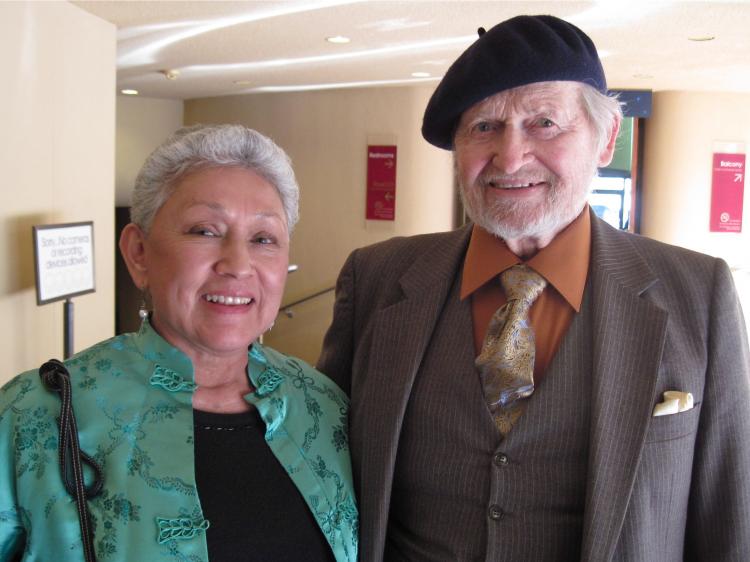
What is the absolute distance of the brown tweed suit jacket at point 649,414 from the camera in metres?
1.47

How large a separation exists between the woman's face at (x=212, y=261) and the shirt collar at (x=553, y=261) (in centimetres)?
48

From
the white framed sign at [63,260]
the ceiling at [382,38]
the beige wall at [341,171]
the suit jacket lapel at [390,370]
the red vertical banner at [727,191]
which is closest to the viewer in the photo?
the suit jacket lapel at [390,370]

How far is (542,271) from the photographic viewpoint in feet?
5.50

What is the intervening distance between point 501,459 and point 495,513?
0.10m

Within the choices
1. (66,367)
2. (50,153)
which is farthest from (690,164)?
(66,367)

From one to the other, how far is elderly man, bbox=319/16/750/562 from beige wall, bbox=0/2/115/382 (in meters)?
3.28

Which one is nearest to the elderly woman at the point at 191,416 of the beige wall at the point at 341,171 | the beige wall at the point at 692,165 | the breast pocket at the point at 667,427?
the breast pocket at the point at 667,427

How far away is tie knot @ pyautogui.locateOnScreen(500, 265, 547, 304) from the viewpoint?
65.4 inches

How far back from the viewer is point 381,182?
8859 mm

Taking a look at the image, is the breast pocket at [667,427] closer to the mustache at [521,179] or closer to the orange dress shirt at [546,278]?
the orange dress shirt at [546,278]

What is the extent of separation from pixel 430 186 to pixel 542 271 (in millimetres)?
7129

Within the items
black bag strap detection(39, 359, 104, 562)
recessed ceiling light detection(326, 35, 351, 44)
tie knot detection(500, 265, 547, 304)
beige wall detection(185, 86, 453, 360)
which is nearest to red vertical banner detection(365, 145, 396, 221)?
beige wall detection(185, 86, 453, 360)

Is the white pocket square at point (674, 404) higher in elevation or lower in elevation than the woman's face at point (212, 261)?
lower

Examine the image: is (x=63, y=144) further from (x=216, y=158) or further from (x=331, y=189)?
(x=331, y=189)
